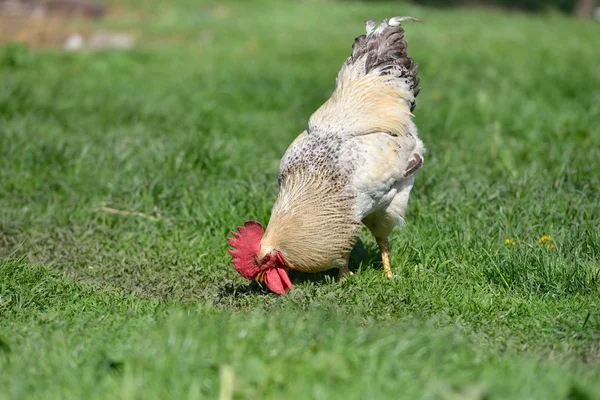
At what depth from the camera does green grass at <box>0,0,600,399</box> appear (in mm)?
2832

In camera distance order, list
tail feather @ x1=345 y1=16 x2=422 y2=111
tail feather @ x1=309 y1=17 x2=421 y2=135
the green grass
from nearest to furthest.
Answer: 1. the green grass
2. tail feather @ x1=309 y1=17 x2=421 y2=135
3. tail feather @ x1=345 y1=16 x2=422 y2=111

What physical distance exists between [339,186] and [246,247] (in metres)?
0.64

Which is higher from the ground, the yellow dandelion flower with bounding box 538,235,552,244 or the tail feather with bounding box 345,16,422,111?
the tail feather with bounding box 345,16,422,111

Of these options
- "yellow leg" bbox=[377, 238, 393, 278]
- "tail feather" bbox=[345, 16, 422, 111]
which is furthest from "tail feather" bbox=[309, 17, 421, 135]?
"yellow leg" bbox=[377, 238, 393, 278]

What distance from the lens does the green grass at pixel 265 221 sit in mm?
2832

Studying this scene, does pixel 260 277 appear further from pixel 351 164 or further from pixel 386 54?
pixel 386 54

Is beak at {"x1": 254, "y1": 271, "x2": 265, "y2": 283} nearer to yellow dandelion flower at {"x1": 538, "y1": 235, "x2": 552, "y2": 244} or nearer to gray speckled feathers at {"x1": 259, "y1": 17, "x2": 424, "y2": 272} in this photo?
gray speckled feathers at {"x1": 259, "y1": 17, "x2": 424, "y2": 272}

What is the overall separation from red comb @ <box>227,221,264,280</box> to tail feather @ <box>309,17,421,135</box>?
86 cm

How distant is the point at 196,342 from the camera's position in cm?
291

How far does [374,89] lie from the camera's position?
4.72 m

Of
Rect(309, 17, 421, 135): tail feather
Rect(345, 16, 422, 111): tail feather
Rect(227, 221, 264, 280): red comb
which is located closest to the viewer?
Rect(227, 221, 264, 280): red comb

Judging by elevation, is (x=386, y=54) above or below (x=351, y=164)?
above

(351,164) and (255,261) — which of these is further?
(351,164)

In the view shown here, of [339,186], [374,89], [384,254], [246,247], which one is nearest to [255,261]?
[246,247]
